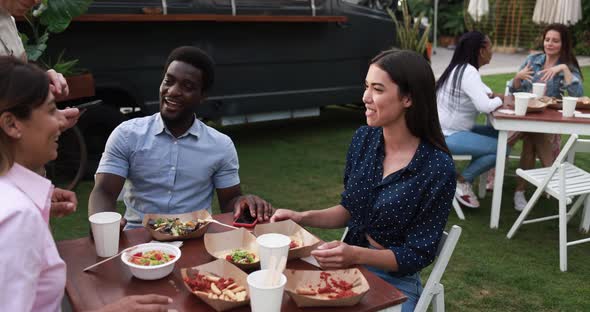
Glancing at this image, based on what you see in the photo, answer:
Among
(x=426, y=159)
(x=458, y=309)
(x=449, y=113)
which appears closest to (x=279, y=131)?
(x=449, y=113)

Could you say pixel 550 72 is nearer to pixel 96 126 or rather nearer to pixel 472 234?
pixel 472 234

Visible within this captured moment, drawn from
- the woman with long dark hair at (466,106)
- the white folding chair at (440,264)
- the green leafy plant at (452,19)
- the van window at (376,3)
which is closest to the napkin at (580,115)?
the woman with long dark hair at (466,106)

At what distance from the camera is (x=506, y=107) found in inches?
186

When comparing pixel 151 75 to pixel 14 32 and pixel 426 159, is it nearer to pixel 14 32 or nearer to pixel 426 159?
pixel 14 32

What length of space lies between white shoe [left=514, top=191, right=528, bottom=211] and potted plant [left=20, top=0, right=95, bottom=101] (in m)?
3.58

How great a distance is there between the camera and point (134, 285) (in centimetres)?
175

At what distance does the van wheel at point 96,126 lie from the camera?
5.11 metres

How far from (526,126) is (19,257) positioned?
381 centimetres

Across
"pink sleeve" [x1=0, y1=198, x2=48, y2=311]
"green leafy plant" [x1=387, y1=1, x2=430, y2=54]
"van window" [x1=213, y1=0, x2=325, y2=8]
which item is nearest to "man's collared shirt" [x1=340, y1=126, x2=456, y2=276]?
"pink sleeve" [x1=0, y1=198, x2=48, y2=311]

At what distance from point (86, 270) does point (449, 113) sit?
3546 millimetres

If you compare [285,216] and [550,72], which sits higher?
[550,72]

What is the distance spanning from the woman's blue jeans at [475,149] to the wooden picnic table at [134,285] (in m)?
2.98

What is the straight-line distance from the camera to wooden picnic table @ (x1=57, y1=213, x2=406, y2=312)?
1.64m

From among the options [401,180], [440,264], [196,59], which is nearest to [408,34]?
[196,59]
